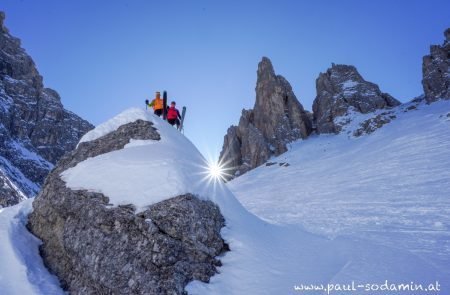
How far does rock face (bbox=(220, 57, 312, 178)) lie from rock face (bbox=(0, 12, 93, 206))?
100.0 meters

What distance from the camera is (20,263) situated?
9281 mm

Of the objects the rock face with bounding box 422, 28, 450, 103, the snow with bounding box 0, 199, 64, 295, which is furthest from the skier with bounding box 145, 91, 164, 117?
the rock face with bounding box 422, 28, 450, 103

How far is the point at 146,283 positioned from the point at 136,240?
1.16m

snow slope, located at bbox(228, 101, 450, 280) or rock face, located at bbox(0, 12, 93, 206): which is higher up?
rock face, located at bbox(0, 12, 93, 206)

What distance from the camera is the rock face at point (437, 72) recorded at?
42031 millimetres

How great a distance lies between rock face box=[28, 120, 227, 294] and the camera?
7.76m

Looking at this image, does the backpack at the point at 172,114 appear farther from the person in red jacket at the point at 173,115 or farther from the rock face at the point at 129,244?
the rock face at the point at 129,244

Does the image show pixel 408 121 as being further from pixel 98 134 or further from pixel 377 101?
pixel 98 134

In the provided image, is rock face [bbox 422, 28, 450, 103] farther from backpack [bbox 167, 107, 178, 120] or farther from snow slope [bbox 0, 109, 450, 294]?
snow slope [bbox 0, 109, 450, 294]

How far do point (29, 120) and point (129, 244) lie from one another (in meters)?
181

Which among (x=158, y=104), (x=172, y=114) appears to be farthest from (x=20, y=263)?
(x=158, y=104)

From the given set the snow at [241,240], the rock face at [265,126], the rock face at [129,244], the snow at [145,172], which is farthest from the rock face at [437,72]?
the rock face at [129,244]

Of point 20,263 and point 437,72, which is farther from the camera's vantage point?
point 437,72

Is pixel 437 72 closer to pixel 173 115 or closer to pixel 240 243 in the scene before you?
pixel 173 115
